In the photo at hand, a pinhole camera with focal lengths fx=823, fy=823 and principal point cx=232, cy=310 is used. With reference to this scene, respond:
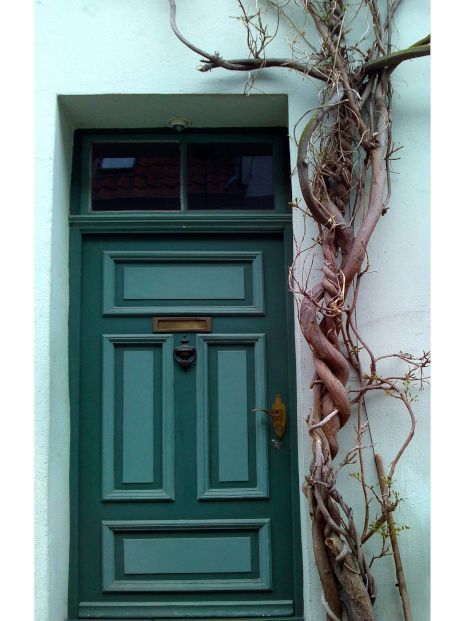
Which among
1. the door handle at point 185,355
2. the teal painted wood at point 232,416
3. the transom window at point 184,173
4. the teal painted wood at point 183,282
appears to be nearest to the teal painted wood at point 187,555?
the teal painted wood at point 232,416

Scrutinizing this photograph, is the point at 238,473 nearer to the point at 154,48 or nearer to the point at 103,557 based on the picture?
the point at 103,557

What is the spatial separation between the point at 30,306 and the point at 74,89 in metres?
1.72

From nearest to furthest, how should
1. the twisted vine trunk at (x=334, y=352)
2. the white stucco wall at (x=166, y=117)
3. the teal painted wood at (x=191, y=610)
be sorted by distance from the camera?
the twisted vine trunk at (x=334, y=352), the white stucco wall at (x=166, y=117), the teal painted wood at (x=191, y=610)

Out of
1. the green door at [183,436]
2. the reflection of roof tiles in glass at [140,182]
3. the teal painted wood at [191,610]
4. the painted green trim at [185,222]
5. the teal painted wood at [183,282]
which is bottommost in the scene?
the teal painted wood at [191,610]

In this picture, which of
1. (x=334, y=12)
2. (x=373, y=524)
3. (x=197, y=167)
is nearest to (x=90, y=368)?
(x=197, y=167)

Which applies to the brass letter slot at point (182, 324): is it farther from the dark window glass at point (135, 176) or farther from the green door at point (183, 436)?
the dark window glass at point (135, 176)

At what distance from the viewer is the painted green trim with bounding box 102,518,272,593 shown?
12.0 ft

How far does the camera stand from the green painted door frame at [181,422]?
3.68m

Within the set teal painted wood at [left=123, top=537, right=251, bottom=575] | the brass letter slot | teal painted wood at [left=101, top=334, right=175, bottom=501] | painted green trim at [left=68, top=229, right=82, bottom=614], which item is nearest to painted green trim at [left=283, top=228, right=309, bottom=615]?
teal painted wood at [left=123, top=537, right=251, bottom=575]

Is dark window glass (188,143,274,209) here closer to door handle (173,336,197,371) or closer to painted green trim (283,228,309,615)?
painted green trim (283,228,309,615)

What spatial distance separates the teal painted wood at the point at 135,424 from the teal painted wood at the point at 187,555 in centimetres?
21

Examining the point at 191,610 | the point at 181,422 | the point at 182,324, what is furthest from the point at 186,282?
the point at 191,610

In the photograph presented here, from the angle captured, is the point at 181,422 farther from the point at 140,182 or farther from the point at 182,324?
the point at 140,182

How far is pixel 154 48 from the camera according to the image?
12.3ft
